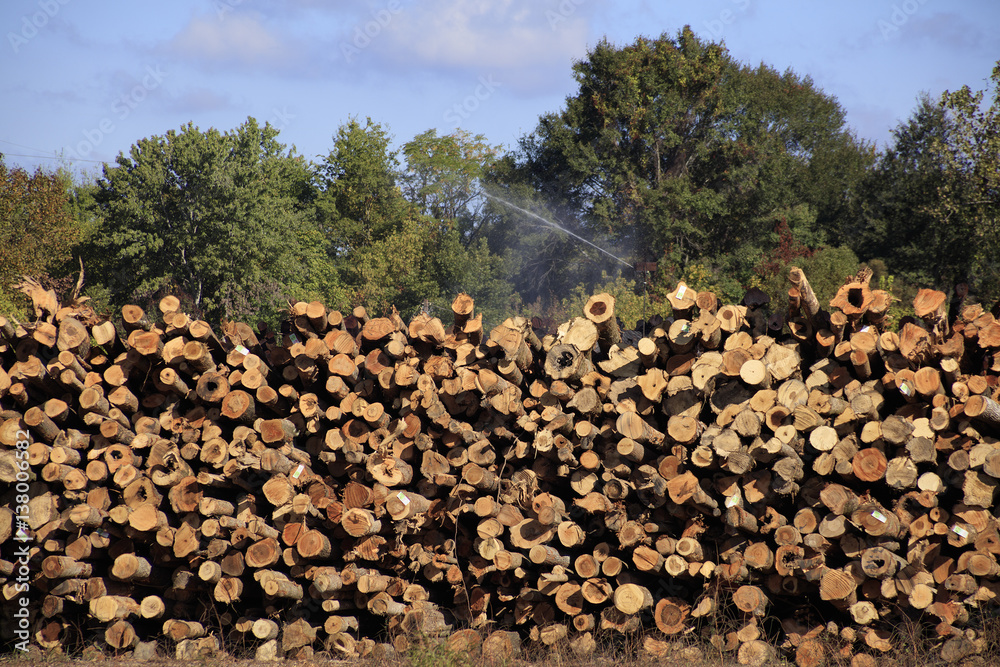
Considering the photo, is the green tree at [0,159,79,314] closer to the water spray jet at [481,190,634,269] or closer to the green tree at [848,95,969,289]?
the water spray jet at [481,190,634,269]

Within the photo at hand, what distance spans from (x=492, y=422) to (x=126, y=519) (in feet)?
8.67

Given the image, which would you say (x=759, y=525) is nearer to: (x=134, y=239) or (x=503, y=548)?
(x=503, y=548)

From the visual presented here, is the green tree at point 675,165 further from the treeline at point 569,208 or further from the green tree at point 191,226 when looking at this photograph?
the green tree at point 191,226

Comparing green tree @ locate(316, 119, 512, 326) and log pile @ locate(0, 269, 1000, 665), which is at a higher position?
green tree @ locate(316, 119, 512, 326)

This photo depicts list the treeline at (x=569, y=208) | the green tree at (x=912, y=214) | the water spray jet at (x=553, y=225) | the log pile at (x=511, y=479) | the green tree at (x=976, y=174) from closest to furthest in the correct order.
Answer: the log pile at (x=511, y=479)
the green tree at (x=976, y=174)
the treeline at (x=569, y=208)
the green tree at (x=912, y=214)
the water spray jet at (x=553, y=225)

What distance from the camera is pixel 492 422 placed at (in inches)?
209

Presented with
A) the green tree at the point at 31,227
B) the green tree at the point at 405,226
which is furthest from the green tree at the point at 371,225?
the green tree at the point at 31,227

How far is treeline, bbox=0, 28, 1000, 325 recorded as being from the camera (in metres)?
25.7

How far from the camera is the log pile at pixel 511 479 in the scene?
452 cm

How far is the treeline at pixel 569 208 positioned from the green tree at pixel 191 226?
0.27 feet

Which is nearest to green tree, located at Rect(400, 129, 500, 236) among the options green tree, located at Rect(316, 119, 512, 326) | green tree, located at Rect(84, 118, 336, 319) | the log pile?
green tree, located at Rect(316, 119, 512, 326)

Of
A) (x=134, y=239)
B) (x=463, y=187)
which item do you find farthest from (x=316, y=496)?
(x=463, y=187)

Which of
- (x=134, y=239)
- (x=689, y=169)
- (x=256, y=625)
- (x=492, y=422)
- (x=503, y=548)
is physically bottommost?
(x=256, y=625)

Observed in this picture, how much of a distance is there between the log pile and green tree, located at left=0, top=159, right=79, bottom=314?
19.2 m
